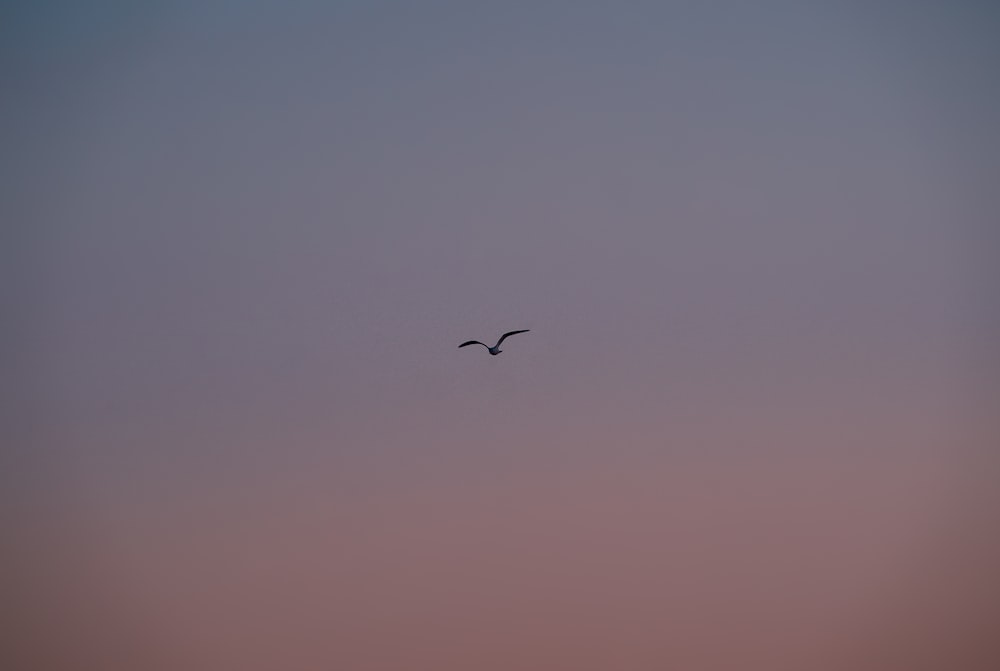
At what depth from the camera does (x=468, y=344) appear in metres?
93.7

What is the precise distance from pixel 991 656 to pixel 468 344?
16.5 metres

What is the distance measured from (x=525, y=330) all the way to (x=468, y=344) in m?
1.50

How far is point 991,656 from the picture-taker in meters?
97.2

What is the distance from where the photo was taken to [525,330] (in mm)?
93750

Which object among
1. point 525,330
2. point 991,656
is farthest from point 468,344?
point 991,656

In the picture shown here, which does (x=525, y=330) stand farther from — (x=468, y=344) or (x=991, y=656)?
(x=991, y=656)

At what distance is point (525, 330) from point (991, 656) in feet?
50.6
